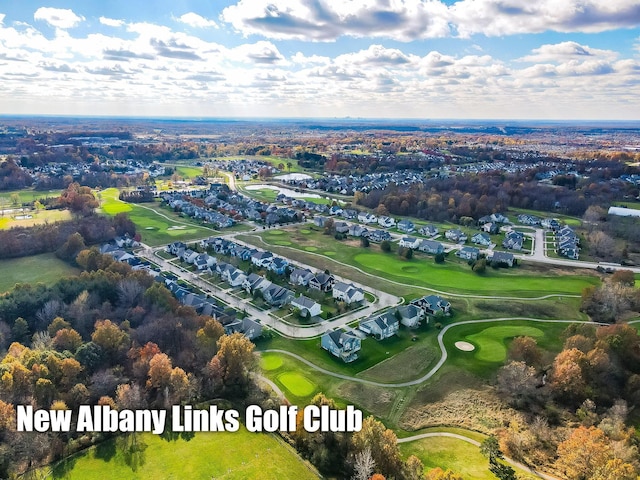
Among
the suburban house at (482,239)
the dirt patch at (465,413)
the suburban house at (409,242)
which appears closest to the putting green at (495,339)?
the dirt patch at (465,413)

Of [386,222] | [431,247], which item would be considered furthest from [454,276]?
[386,222]

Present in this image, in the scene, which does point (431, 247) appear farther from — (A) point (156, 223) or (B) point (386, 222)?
(A) point (156, 223)

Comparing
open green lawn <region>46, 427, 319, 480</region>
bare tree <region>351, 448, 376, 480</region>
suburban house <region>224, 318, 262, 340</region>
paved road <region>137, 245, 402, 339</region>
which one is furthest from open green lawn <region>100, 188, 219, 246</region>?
bare tree <region>351, 448, 376, 480</region>

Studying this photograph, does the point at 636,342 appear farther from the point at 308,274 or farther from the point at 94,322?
the point at 94,322

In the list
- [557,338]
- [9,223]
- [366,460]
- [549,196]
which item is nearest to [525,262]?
[557,338]

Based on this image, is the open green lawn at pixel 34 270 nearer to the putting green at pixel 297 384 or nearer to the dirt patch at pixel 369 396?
the putting green at pixel 297 384

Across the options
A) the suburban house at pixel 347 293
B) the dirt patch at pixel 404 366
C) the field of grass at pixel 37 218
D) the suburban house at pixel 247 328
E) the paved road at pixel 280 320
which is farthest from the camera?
the field of grass at pixel 37 218

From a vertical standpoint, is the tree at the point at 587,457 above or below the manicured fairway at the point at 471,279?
below

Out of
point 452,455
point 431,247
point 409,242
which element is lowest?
point 452,455
